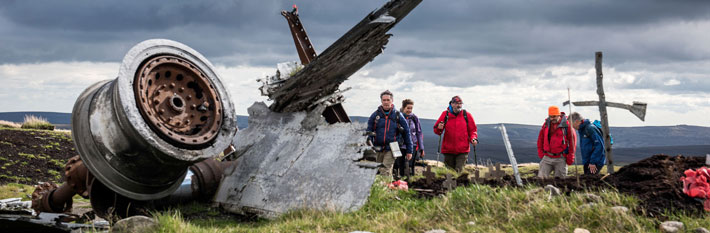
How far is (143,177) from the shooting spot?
7.18 metres

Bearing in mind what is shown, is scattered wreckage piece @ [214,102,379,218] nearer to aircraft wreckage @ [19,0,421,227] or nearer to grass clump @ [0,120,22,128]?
aircraft wreckage @ [19,0,421,227]

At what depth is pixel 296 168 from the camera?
25.5ft

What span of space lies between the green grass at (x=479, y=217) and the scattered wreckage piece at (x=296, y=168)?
304mm

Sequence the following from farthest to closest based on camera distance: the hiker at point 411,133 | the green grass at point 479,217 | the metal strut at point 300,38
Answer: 1. the hiker at point 411,133
2. the metal strut at point 300,38
3. the green grass at point 479,217

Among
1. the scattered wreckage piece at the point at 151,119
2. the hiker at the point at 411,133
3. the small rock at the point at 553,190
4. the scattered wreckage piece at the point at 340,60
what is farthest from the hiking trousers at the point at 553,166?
the scattered wreckage piece at the point at 151,119

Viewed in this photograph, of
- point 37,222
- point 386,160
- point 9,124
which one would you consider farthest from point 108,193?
point 9,124

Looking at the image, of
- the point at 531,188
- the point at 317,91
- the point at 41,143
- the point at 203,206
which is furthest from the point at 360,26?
the point at 41,143

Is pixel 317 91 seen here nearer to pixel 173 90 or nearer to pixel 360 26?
pixel 360 26

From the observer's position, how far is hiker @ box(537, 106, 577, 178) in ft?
32.6

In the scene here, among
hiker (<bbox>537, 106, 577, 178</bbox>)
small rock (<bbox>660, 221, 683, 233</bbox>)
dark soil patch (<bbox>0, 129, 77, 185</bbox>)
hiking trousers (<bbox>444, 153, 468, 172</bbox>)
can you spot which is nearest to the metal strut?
hiking trousers (<bbox>444, 153, 468, 172</bbox>)

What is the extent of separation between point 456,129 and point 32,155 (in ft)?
39.4

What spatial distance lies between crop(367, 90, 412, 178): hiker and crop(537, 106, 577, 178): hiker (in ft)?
8.27

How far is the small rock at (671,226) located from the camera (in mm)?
5410

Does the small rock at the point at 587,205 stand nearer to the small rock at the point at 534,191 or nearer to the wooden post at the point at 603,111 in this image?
the small rock at the point at 534,191
